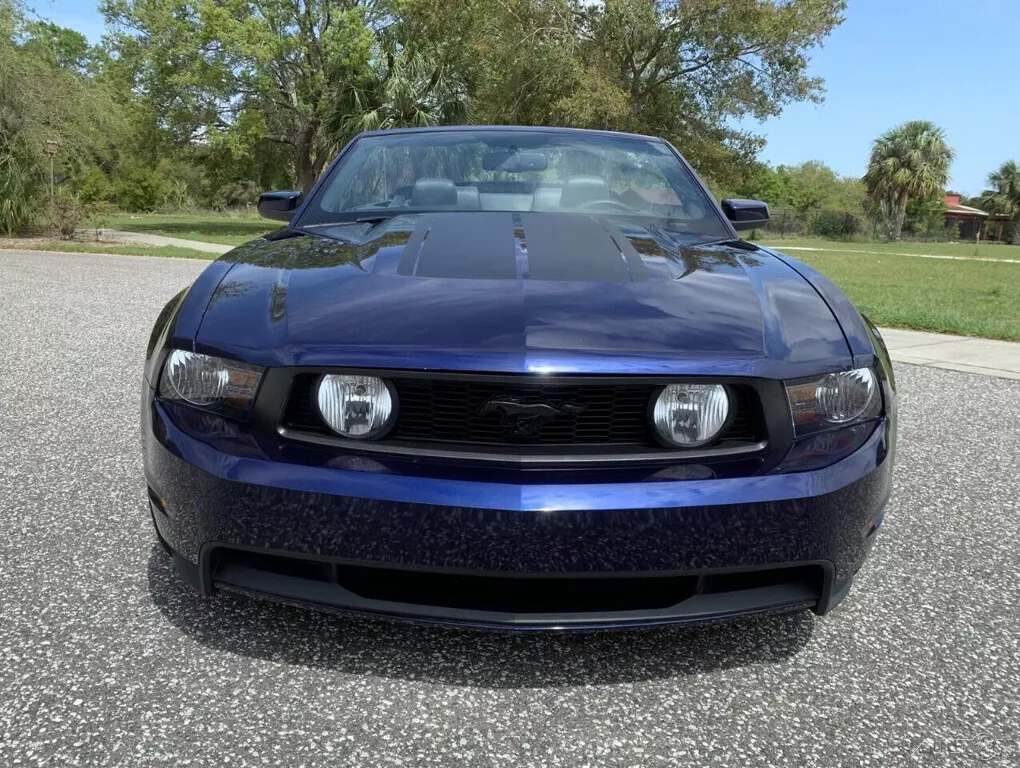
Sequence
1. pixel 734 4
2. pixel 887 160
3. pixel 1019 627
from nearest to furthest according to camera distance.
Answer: pixel 1019 627 → pixel 734 4 → pixel 887 160

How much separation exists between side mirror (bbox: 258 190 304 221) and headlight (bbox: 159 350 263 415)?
5.37 feet

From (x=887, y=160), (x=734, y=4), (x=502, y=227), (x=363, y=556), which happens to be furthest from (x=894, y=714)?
(x=887, y=160)

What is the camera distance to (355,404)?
5.87 ft

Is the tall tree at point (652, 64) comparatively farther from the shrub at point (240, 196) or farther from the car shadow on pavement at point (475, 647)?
the shrub at point (240, 196)

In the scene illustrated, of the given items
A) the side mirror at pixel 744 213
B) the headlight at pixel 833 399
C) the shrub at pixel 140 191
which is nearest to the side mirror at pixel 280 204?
the side mirror at pixel 744 213

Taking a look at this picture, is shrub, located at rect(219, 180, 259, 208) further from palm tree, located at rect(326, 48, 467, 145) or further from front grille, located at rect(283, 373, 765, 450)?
front grille, located at rect(283, 373, 765, 450)

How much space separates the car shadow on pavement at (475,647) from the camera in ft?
6.51

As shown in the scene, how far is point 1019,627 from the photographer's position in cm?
234

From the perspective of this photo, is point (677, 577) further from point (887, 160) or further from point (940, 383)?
point (887, 160)

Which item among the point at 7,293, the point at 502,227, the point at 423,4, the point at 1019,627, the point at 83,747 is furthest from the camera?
the point at 423,4

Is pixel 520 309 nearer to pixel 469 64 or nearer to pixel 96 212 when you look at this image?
pixel 96 212

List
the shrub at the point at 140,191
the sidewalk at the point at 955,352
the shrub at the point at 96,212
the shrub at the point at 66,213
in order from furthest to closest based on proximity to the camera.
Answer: the shrub at the point at 140,191 < the shrub at the point at 96,212 < the shrub at the point at 66,213 < the sidewalk at the point at 955,352

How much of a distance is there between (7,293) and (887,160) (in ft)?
190

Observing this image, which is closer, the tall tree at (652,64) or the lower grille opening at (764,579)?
the lower grille opening at (764,579)
